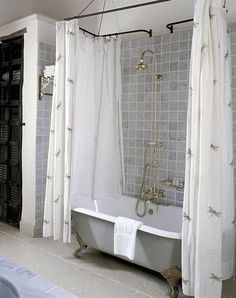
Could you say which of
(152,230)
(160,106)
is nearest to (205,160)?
(152,230)

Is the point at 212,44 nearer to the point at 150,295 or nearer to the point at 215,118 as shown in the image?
the point at 215,118

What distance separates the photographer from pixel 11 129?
12.7 ft

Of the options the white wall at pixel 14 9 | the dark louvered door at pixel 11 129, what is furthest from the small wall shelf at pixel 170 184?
the white wall at pixel 14 9

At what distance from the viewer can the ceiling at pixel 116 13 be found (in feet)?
10.4

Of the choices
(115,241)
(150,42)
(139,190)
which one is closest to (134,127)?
(139,190)

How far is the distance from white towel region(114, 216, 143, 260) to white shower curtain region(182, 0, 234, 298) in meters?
0.46

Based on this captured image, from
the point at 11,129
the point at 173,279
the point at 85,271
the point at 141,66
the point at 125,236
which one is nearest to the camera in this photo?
the point at 173,279

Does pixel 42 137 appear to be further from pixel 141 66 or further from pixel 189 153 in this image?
pixel 189 153

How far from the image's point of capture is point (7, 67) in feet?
12.6

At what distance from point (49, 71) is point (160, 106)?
1262 mm

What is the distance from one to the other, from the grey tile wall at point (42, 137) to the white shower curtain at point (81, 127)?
2.01 feet

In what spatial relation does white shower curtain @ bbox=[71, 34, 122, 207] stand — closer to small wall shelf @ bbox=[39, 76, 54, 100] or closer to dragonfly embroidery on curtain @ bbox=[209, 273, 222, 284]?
small wall shelf @ bbox=[39, 76, 54, 100]

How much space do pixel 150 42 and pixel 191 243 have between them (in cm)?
216

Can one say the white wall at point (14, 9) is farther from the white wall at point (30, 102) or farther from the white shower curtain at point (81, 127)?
the white shower curtain at point (81, 127)
